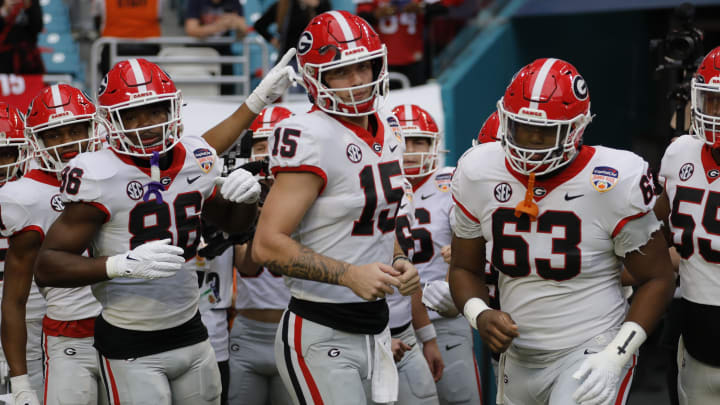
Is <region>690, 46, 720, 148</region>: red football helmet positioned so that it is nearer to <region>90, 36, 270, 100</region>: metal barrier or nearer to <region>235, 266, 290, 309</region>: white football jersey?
<region>235, 266, 290, 309</region>: white football jersey

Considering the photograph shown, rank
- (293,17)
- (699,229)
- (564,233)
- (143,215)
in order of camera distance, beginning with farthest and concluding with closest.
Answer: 1. (293,17)
2. (699,229)
3. (143,215)
4. (564,233)

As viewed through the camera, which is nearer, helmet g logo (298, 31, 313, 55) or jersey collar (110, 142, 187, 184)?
helmet g logo (298, 31, 313, 55)

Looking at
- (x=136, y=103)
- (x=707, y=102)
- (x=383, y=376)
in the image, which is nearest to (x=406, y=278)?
(x=383, y=376)

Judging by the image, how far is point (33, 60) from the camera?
25.1 feet

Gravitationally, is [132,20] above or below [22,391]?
above

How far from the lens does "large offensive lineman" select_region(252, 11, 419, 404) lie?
303 centimetres

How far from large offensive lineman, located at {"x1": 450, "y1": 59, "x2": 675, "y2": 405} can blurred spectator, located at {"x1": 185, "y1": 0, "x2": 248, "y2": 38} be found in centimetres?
466

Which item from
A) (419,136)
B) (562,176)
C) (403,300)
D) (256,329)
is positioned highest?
(562,176)

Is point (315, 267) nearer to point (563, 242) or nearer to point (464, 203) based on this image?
point (464, 203)

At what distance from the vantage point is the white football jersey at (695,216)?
3.46m

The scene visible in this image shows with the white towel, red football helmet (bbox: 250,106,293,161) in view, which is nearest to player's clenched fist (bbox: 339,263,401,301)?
the white towel

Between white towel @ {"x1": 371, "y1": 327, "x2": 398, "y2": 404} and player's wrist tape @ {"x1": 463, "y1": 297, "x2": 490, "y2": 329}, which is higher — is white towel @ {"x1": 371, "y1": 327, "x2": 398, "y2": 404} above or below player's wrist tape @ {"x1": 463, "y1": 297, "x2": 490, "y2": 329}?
below

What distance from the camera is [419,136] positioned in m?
4.82

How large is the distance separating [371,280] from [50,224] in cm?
158
